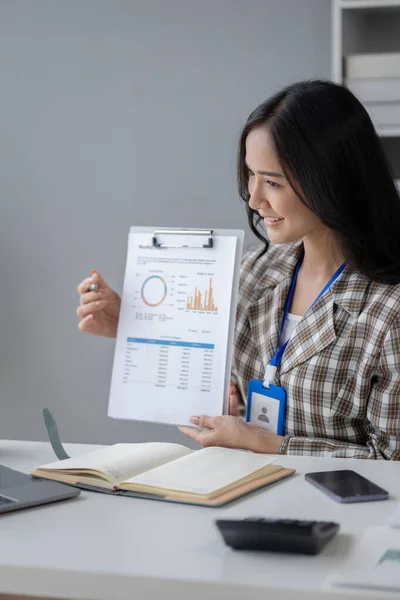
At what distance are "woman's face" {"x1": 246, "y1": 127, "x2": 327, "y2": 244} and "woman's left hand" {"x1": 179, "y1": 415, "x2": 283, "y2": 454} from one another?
41 cm

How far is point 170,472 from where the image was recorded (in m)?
1.19

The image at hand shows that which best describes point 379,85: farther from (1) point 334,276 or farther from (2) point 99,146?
(2) point 99,146

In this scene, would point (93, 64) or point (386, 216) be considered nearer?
point (386, 216)

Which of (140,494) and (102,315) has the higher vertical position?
(102,315)

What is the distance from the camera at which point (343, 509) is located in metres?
1.08

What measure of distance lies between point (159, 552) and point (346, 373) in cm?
90

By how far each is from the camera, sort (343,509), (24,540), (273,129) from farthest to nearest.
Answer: (273,129)
(343,509)
(24,540)

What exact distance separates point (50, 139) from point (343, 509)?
2.26 meters

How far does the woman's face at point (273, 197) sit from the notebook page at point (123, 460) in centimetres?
61

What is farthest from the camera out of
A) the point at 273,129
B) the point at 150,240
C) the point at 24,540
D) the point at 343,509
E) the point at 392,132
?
the point at 392,132

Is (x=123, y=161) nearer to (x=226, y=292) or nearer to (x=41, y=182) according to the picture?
(x=41, y=182)

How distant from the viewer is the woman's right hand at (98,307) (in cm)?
191

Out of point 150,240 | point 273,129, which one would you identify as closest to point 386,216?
point 273,129

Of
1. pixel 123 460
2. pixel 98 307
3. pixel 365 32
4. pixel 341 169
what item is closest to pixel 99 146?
pixel 365 32
